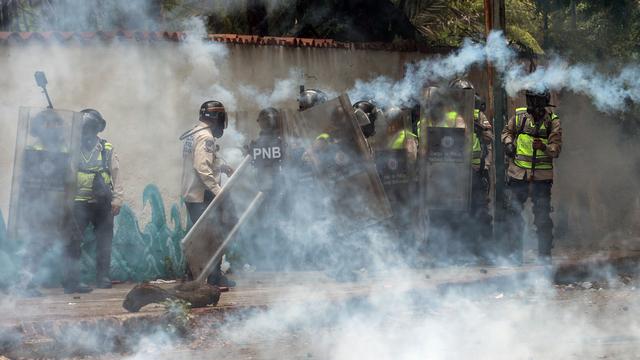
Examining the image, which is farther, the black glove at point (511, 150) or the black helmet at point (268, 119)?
the black glove at point (511, 150)

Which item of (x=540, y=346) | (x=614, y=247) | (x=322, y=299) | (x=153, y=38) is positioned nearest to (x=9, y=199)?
(x=153, y=38)

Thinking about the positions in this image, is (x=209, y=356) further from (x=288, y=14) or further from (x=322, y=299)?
(x=288, y=14)

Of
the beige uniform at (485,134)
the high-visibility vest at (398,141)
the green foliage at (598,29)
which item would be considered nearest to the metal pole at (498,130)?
the beige uniform at (485,134)

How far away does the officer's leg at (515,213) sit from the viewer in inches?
376

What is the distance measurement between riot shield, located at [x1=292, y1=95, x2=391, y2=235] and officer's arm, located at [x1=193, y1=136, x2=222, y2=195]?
3.15ft

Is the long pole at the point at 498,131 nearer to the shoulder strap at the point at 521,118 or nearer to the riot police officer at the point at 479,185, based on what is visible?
the riot police officer at the point at 479,185

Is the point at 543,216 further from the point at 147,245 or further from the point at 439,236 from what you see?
the point at 147,245

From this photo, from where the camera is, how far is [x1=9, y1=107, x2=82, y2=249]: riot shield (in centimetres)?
823

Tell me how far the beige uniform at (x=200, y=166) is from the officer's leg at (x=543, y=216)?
127 inches

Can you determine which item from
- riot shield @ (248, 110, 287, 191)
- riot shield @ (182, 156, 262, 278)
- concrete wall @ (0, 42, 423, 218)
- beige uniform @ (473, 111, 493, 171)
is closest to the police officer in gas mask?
concrete wall @ (0, 42, 423, 218)

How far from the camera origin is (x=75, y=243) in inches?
336

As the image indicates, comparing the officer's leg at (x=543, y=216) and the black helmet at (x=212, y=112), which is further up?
the black helmet at (x=212, y=112)

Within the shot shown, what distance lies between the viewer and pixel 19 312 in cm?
705

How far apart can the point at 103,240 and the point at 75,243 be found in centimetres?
39
